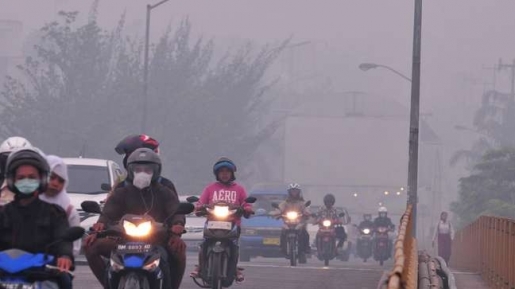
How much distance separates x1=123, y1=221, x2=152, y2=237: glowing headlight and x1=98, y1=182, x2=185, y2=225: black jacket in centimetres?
64

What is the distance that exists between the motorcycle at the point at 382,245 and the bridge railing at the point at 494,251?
24.4 ft

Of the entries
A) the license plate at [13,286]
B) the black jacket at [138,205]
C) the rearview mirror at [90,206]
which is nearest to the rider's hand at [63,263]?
the license plate at [13,286]

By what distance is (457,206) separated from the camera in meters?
83.0

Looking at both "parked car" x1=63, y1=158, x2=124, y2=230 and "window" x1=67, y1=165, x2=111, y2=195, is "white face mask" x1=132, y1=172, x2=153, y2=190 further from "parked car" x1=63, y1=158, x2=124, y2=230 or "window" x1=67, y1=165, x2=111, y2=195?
"window" x1=67, y1=165, x2=111, y2=195

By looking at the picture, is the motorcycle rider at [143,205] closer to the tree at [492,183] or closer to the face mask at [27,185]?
the face mask at [27,185]

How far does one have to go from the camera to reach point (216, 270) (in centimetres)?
1942

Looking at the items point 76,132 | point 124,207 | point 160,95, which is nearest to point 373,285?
point 124,207

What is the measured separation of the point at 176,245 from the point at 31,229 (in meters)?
4.31

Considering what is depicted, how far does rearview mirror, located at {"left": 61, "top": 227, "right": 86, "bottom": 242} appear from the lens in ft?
33.9

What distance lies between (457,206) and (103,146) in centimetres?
2097

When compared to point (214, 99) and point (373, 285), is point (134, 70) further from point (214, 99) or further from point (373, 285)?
point (373, 285)

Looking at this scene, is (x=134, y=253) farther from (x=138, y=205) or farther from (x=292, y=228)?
(x=292, y=228)

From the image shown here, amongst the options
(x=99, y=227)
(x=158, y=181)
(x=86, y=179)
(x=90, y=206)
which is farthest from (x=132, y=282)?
(x=86, y=179)

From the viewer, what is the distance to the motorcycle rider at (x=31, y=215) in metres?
10.2
